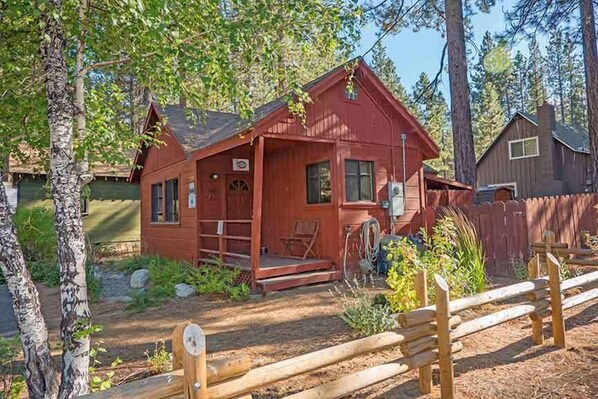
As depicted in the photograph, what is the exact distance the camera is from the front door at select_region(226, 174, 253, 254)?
10812mm

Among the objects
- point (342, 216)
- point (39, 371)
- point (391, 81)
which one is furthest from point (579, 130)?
point (39, 371)

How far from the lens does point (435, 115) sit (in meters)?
16.8

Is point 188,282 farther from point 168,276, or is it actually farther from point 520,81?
point 520,81

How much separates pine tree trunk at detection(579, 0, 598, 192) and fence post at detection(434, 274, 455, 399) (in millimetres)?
10721

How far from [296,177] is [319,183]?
2.70 ft

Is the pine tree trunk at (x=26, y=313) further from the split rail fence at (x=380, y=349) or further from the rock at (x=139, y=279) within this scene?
the rock at (x=139, y=279)

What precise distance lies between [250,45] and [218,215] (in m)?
6.64

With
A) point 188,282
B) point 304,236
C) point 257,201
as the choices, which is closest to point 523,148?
point 304,236

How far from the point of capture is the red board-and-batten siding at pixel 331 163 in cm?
893

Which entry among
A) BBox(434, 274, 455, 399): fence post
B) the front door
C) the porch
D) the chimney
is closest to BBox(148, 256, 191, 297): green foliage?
the porch

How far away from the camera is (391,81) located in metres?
37.2

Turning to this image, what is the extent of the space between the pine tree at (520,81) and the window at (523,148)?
20323 millimetres

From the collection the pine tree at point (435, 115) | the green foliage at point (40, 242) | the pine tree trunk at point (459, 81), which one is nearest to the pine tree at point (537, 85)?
the pine tree at point (435, 115)

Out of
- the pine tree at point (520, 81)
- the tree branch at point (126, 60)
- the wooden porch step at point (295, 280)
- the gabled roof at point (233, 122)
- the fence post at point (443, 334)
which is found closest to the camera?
the fence post at point (443, 334)
